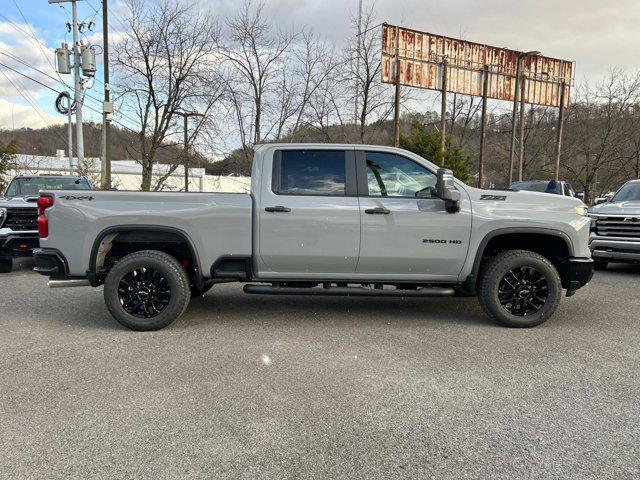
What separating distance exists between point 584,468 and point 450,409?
892mm

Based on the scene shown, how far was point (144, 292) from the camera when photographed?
502 cm

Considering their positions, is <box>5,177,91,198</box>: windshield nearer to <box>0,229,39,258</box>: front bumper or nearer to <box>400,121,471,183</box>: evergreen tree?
<box>0,229,39,258</box>: front bumper

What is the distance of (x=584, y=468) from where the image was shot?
8.38ft

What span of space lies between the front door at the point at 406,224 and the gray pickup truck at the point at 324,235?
1 centimetres

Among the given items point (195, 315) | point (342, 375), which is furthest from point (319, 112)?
point (342, 375)

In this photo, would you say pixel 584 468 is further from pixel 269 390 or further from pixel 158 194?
pixel 158 194

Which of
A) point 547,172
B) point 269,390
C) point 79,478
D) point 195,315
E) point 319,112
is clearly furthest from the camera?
point 547,172

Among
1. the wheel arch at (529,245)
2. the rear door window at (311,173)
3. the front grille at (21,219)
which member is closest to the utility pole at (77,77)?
the front grille at (21,219)

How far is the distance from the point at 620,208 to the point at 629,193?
1.24m

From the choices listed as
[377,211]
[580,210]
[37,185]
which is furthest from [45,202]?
[37,185]

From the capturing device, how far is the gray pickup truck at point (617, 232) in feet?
28.5

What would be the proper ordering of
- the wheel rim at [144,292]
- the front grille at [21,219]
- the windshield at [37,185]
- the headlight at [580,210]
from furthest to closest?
the windshield at [37,185], the front grille at [21,219], the headlight at [580,210], the wheel rim at [144,292]

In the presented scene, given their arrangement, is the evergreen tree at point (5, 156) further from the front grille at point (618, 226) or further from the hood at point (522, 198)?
the front grille at point (618, 226)

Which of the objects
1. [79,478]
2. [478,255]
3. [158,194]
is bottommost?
[79,478]
